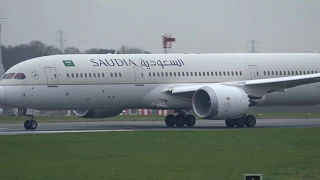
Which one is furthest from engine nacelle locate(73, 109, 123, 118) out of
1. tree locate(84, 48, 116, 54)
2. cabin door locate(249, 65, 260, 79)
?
tree locate(84, 48, 116, 54)

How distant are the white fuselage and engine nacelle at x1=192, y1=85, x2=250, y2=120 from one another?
6.57 feet

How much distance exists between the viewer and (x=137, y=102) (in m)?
47.8

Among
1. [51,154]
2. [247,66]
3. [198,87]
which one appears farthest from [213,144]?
[247,66]

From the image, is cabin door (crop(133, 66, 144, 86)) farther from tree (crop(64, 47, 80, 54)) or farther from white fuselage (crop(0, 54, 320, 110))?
tree (crop(64, 47, 80, 54))

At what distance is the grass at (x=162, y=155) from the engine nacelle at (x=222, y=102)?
5.45 meters

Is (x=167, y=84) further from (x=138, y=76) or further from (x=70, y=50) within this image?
(x=70, y=50)

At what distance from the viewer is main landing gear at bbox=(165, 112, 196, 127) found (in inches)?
1950

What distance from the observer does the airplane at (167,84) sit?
1780 inches

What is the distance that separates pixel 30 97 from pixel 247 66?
47.4ft

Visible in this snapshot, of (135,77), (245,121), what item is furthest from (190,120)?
(135,77)

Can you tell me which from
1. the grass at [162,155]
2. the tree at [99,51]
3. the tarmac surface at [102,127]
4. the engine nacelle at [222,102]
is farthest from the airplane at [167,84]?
the tree at [99,51]

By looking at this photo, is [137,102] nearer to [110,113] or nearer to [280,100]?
[110,113]

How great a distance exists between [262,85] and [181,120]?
574 centimetres

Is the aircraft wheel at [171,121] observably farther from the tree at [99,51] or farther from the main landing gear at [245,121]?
the tree at [99,51]
